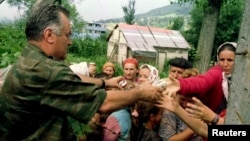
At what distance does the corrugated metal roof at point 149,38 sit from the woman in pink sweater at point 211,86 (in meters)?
29.8

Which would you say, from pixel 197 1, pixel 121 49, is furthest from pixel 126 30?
pixel 197 1

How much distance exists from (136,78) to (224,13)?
33131mm

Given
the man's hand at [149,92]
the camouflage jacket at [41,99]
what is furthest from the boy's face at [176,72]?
the camouflage jacket at [41,99]

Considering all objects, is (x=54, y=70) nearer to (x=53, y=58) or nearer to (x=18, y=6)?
(x=53, y=58)

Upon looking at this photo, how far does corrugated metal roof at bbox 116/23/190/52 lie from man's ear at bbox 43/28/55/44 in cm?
3067

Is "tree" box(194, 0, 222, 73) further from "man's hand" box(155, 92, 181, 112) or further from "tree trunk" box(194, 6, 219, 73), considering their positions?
"man's hand" box(155, 92, 181, 112)

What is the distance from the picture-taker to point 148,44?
34.0 metres

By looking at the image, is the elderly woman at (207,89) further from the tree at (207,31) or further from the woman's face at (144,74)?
the tree at (207,31)

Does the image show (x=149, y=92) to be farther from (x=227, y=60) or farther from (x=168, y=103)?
(x=227, y=60)

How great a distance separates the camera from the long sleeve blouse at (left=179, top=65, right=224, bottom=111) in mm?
3062

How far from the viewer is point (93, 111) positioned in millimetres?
2342

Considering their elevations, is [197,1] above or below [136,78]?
above

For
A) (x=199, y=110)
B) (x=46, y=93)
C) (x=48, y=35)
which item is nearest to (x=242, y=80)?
(x=199, y=110)

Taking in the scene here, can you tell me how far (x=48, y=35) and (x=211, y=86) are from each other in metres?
1.48
